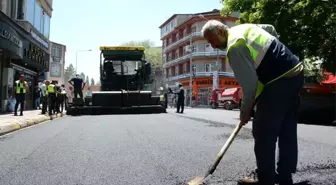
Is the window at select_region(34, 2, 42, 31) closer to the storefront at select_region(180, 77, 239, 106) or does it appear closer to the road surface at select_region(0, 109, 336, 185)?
the road surface at select_region(0, 109, 336, 185)

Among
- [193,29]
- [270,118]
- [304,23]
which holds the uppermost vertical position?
[193,29]

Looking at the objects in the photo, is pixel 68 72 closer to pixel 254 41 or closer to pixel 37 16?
pixel 37 16

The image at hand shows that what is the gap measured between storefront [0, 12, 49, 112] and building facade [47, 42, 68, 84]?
4159 centimetres

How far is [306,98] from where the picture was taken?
14.1m

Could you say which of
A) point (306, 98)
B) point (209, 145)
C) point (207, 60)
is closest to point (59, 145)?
point (209, 145)

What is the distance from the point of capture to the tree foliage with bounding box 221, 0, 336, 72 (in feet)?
48.6

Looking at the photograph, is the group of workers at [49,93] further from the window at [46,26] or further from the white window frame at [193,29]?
the white window frame at [193,29]

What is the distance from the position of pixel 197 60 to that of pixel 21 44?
→ 39142mm

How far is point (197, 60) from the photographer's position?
184ft

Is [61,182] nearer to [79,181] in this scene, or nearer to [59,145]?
[79,181]

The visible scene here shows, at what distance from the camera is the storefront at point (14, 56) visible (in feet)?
52.7

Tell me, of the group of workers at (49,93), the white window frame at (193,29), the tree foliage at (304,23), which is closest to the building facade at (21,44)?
the group of workers at (49,93)

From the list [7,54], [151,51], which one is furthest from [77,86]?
[151,51]

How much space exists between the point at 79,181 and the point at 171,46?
6488 centimetres
